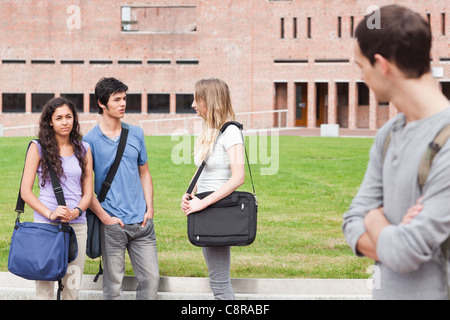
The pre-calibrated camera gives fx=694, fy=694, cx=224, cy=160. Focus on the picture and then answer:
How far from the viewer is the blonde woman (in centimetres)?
429

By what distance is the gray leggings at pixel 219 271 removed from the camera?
4.45m

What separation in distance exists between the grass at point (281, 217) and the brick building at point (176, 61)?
24763 mm

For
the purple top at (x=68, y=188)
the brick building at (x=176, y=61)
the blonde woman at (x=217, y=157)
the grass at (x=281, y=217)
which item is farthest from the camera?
the brick building at (x=176, y=61)

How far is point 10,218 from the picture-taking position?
411 inches

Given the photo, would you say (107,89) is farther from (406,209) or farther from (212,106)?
(406,209)

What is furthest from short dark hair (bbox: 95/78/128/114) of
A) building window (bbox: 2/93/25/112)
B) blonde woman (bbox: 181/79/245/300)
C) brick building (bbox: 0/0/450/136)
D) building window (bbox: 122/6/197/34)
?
building window (bbox: 2/93/25/112)

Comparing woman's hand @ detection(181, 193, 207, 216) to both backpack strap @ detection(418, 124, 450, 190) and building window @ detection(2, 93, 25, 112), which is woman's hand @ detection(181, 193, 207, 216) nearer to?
backpack strap @ detection(418, 124, 450, 190)

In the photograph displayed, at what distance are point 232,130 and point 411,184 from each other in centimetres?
250

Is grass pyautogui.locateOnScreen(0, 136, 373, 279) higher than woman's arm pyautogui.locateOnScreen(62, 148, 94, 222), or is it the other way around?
woman's arm pyautogui.locateOnScreen(62, 148, 94, 222)

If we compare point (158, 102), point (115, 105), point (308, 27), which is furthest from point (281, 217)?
point (158, 102)

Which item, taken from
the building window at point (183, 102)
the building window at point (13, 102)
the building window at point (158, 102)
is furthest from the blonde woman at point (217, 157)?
the building window at point (13, 102)

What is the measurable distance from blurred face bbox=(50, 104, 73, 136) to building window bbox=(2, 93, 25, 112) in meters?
45.4

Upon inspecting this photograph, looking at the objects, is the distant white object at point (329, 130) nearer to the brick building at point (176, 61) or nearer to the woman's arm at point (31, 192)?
the brick building at point (176, 61)
